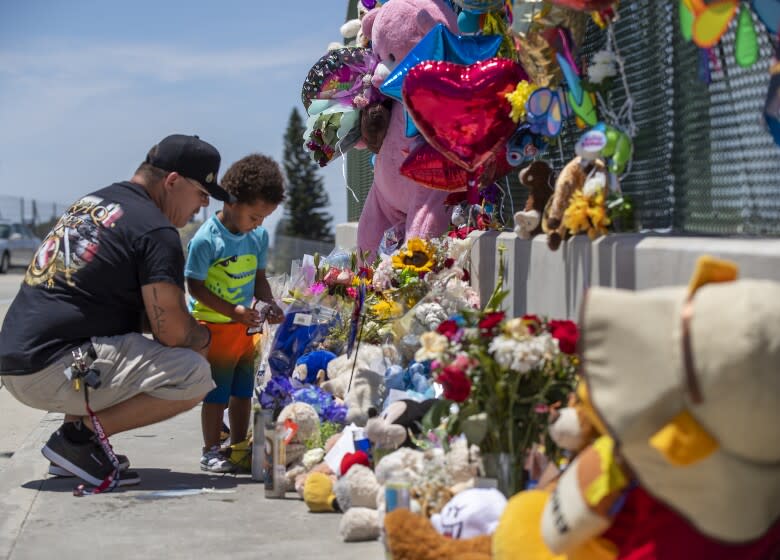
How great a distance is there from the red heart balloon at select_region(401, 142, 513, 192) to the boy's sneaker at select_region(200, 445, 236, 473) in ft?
6.52

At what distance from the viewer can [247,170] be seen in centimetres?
623

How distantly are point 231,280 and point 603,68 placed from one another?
7.97 feet

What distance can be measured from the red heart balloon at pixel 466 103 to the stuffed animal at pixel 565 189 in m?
1.25

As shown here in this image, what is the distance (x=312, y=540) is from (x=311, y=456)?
833mm

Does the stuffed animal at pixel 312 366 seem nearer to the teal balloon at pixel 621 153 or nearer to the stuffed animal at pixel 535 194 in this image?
the stuffed animal at pixel 535 194

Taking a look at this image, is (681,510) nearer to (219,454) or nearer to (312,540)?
(312,540)

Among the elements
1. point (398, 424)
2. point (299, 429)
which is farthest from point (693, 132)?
point (299, 429)

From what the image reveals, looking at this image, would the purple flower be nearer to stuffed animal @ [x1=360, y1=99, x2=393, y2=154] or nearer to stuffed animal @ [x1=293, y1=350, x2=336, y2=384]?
stuffed animal @ [x1=293, y1=350, x2=336, y2=384]

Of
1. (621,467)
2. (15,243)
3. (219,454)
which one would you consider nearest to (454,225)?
(219,454)

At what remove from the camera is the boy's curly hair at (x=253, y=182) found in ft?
20.3

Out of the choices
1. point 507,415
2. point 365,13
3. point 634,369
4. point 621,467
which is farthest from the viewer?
point 365,13

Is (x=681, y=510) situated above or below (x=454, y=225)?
below

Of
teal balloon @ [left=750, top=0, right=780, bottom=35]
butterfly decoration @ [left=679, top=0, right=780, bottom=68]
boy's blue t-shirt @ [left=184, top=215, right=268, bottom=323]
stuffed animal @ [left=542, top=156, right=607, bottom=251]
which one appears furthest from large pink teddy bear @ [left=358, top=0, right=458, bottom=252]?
teal balloon @ [left=750, top=0, right=780, bottom=35]

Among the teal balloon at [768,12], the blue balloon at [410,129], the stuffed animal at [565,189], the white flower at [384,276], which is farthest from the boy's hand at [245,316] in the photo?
the teal balloon at [768,12]
